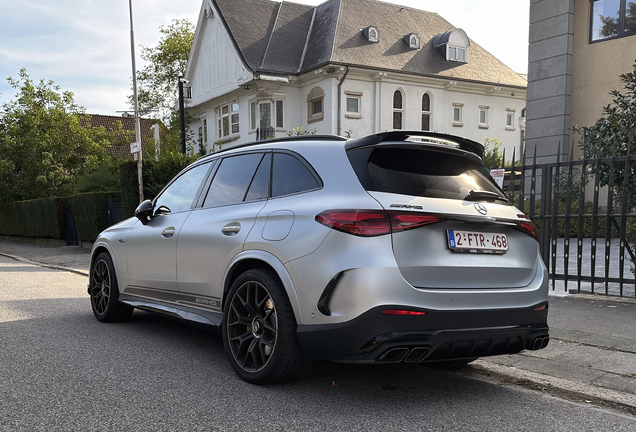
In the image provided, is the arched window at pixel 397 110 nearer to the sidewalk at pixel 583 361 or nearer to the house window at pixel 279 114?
the house window at pixel 279 114

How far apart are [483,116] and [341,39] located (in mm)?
9299

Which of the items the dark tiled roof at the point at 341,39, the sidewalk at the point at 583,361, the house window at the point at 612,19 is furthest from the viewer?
the dark tiled roof at the point at 341,39

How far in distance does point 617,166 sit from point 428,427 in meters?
6.19

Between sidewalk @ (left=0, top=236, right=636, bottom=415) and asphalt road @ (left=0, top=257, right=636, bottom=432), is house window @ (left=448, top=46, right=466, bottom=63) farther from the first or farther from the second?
asphalt road @ (left=0, top=257, right=636, bottom=432)

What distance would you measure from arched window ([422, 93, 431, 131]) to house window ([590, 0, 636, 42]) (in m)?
15.4

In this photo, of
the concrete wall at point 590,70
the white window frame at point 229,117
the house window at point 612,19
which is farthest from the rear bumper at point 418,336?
the white window frame at point 229,117

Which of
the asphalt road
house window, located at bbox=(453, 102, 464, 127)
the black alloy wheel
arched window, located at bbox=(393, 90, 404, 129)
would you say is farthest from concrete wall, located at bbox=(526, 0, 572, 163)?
house window, located at bbox=(453, 102, 464, 127)

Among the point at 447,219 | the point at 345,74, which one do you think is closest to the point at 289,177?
the point at 447,219

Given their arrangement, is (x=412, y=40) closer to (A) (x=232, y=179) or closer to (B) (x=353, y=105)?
(B) (x=353, y=105)

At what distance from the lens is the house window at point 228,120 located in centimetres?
3242

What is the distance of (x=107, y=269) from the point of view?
6.83 m

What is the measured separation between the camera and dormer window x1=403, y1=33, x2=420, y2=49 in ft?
104

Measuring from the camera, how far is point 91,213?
819 inches

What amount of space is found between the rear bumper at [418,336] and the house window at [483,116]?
3041 centimetres
